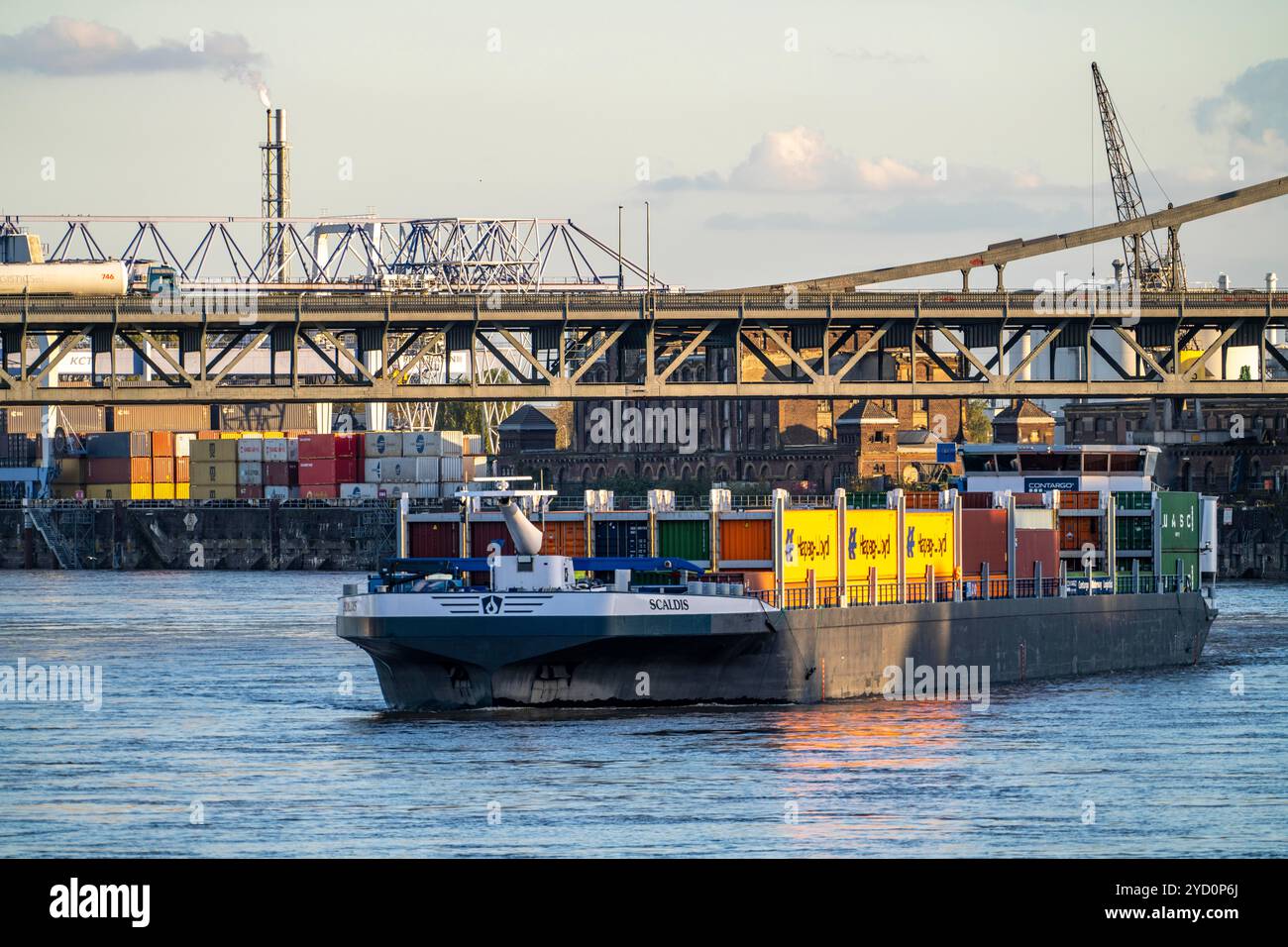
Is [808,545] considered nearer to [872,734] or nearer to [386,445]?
[872,734]

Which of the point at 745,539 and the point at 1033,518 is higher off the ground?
the point at 1033,518

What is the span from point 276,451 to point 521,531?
123707mm

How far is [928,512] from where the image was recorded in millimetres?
55625

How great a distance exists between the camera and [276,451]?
166625mm

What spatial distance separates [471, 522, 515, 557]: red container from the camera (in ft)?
165

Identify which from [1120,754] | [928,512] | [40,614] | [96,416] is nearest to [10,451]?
[96,416]

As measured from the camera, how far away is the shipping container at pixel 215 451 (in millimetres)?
166500

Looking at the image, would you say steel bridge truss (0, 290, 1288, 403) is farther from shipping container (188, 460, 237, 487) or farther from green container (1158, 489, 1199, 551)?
shipping container (188, 460, 237, 487)

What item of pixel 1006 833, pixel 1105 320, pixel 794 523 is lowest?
pixel 1006 833

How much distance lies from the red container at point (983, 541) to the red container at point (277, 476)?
112201mm

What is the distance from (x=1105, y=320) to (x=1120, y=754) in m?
45.6

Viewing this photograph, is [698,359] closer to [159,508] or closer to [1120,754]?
[159,508]

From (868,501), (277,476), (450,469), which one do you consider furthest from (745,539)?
(277,476)

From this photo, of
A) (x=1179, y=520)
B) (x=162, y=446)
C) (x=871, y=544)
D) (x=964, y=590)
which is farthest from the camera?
(x=162, y=446)
